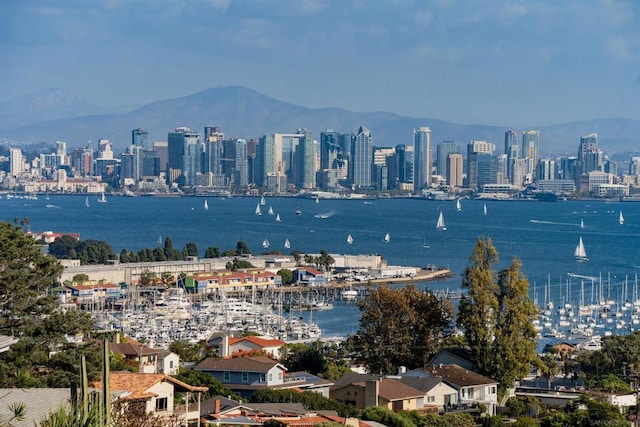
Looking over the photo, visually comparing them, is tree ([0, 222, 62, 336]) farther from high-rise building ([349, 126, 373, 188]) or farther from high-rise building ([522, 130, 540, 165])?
high-rise building ([522, 130, 540, 165])

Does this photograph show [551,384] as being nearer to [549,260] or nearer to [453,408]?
[453,408]

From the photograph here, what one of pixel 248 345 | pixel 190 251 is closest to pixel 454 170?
pixel 190 251

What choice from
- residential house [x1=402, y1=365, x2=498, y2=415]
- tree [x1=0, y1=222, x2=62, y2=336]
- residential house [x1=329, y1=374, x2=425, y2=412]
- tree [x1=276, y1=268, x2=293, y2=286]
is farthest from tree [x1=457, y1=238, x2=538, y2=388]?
tree [x1=276, y1=268, x2=293, y2=286]

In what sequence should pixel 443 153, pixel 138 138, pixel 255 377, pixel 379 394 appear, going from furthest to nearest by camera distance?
pixel 138 138
pixel 443 153
pixel 255 377
pixel 379 394

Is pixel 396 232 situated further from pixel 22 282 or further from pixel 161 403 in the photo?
pixel 161 403

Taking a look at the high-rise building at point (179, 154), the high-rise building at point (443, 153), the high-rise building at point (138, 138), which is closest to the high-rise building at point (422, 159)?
the high-rise building at point (443, 153)

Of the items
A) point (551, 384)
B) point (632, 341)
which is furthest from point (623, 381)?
point (632, 341)
